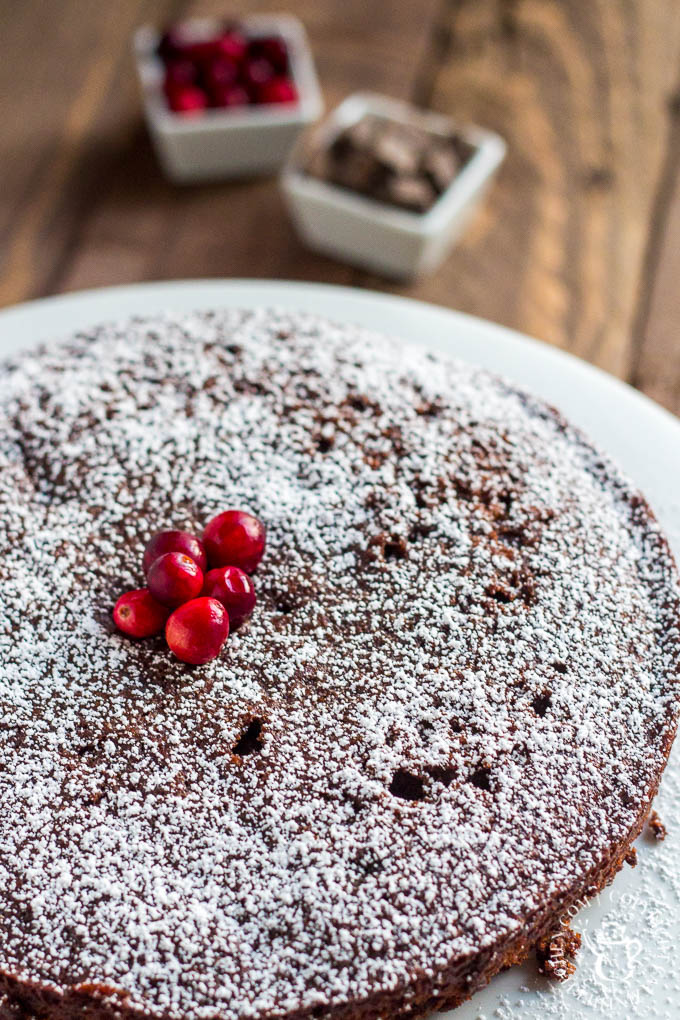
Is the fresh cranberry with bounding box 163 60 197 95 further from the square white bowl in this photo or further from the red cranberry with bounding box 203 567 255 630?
the red cranberry with bounding box 203 567 255 630

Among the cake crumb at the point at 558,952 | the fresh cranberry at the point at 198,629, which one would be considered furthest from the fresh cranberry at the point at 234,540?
the cake crumb at the point at 558,952

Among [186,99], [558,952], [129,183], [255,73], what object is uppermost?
[255,73]

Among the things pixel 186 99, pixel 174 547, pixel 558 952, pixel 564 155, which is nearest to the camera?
pixel 558 952

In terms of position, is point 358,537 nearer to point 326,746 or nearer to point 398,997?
point 326,746

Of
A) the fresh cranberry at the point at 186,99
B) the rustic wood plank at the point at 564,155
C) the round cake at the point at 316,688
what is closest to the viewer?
the round cake at the point at 316,688

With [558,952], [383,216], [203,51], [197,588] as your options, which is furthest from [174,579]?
[203,51]

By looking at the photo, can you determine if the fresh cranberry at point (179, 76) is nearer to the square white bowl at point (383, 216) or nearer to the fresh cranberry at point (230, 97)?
the fresh cranberry at point (230, 97)

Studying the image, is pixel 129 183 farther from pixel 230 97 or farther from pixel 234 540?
pixel 234 540
